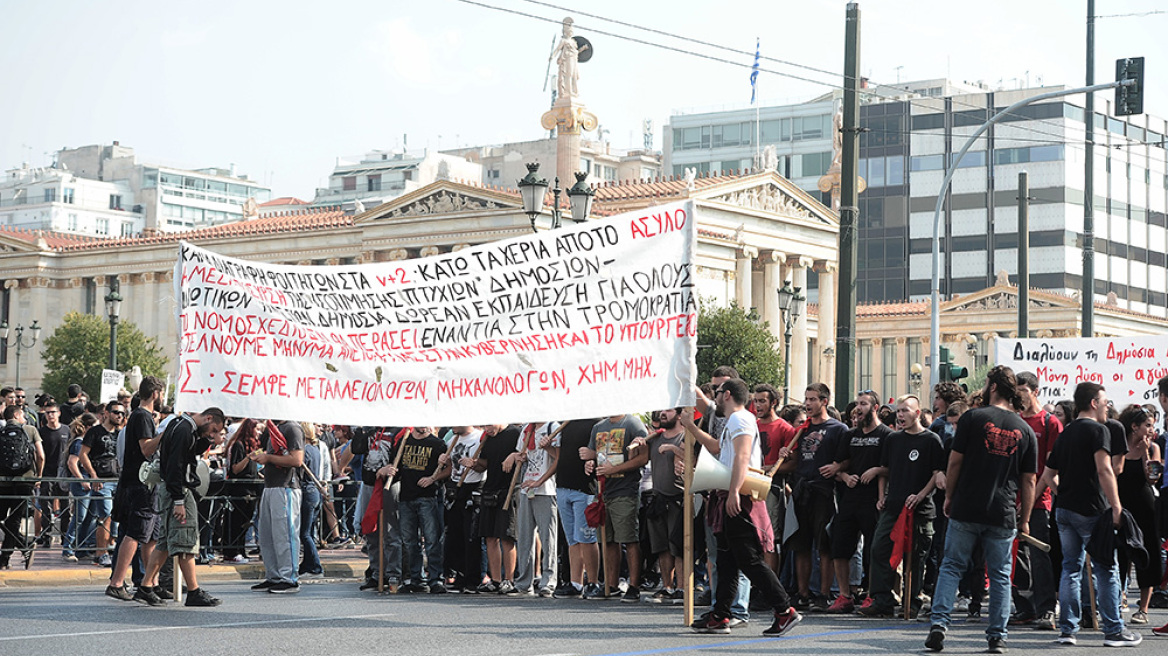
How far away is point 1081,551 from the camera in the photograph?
12000mm

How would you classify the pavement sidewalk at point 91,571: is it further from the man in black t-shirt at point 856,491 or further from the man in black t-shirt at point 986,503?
the man in black t-shirt at point 986,503

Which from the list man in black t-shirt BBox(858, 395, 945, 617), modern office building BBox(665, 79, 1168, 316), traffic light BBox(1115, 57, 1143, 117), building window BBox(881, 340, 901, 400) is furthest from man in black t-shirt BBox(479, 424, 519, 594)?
modern office building BBox(665, 79, 1168, 316)

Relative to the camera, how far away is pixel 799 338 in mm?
75750

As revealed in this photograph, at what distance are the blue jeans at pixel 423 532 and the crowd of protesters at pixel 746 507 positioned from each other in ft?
0.06

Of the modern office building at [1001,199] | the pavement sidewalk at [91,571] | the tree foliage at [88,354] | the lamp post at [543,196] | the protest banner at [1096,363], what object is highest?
the modern office building at [1001,199]

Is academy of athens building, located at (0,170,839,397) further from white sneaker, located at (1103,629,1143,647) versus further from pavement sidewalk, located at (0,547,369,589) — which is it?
white sneaker, located at (1103,629,1143,647)

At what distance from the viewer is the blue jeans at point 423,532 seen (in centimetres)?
1569

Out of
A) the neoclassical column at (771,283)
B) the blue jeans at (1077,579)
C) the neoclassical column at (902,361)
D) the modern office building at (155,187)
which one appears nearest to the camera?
the blue jeans at (1077,579)

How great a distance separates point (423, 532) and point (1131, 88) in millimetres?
13884

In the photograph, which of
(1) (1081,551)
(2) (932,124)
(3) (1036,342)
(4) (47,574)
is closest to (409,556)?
(4) (47,574)

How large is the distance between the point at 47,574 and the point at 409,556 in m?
3.56

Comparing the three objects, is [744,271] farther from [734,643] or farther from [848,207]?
[734,643]

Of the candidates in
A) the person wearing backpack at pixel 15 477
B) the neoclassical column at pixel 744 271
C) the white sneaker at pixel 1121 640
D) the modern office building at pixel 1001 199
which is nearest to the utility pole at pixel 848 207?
the white sneaker at pixel 1121 640

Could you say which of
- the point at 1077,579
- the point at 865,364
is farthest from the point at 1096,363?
the point at 865,364
